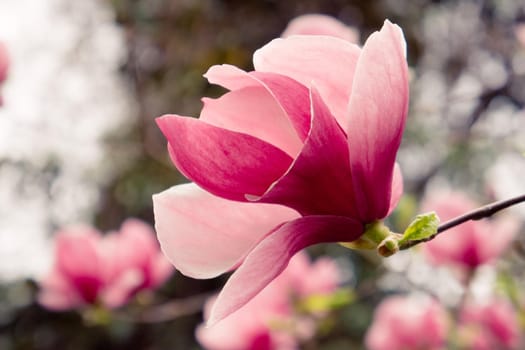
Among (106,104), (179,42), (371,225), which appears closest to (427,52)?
(179,42)

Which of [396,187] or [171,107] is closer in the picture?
[396,187]

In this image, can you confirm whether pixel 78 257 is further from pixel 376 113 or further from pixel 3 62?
pixel 376 113

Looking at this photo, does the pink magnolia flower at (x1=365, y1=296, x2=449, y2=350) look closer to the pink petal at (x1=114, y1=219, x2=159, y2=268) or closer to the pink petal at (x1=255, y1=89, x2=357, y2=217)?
the pink petal at (x1=114, y1=219, x2=159, y2=268)

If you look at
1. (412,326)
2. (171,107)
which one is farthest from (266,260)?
(171,107)

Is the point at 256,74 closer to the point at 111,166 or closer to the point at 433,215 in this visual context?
the point at 433,215

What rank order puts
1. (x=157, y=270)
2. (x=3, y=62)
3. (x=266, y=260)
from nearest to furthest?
(x=266, y=260) → (x=3, y=62) → (x=157, y=270)

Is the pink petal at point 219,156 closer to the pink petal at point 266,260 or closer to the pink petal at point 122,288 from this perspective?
the pink petal at point 266,260

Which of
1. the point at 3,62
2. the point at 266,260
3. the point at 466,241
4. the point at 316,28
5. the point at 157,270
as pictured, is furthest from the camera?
the point at 157,270
